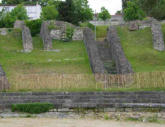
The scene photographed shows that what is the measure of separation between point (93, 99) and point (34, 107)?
310cm

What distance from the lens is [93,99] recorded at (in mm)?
16391

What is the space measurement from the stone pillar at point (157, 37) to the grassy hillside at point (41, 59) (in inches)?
273

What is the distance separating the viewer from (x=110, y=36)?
30.1 m

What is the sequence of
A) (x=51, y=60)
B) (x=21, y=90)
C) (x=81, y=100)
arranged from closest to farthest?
(x=81, y=100) < (x=21, y=90) < (x=51, y=60)

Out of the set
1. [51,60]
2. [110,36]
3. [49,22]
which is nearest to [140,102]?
[51,60]

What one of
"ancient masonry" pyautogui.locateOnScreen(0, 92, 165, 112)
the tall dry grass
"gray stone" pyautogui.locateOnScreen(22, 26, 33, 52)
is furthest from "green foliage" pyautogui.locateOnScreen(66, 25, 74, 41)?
"ancient masonry" pyautogui.locateOnScreen(0, 92, 165, 112)

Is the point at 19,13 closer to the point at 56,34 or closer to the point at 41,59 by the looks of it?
the point at 56,34

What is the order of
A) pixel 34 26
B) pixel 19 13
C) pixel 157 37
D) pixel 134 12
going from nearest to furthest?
pixel 157 37 < pixel 34 26 < pixel 134 12 < pixel 19 13

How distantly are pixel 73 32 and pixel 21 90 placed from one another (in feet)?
58.0

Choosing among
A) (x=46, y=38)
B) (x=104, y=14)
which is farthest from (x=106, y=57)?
(x=104, y=14)

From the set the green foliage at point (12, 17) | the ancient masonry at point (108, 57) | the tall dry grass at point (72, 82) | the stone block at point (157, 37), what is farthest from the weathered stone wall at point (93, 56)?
the green foliage at point (12, 17)

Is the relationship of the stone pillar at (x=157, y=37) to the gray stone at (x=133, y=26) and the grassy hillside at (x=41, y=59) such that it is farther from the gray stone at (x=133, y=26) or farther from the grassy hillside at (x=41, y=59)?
the grassy hillside at (x=41, y=59)

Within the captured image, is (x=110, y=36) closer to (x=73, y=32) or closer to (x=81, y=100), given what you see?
(x=73, y=32)

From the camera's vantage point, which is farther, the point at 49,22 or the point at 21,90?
the point at 49,22
